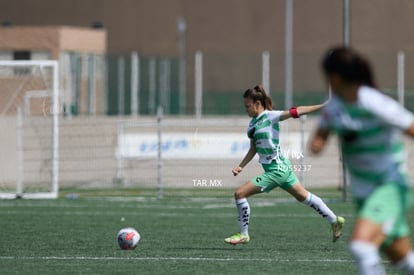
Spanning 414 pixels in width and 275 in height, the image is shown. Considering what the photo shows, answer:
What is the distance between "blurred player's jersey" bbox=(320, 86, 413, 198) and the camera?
818 centimetres

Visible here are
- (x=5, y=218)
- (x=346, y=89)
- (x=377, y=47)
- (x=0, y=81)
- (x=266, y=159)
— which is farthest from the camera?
(x=377, y=47)

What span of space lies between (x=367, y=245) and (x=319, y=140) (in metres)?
0.79

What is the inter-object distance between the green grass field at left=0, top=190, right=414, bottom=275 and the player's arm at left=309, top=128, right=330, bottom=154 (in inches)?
142

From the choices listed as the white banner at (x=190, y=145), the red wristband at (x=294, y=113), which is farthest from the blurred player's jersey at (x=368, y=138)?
the white banner at (x=190, y=145)

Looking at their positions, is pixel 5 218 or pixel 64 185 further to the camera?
pixel 64 185

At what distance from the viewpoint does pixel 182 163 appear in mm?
27250

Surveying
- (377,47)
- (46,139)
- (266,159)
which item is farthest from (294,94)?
(266,159)

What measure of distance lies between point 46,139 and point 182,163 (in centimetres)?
309

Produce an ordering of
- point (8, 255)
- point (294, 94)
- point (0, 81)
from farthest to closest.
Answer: point (294, 94) < point (0, 81) < point (8, 255)

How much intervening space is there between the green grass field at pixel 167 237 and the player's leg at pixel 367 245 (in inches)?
145

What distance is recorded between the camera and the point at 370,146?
326 inches

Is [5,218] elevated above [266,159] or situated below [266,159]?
below

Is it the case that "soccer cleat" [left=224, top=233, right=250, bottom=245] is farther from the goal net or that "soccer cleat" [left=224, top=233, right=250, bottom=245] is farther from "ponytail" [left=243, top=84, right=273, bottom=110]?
the goal net

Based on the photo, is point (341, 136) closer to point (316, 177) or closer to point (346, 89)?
point (346, 89)
